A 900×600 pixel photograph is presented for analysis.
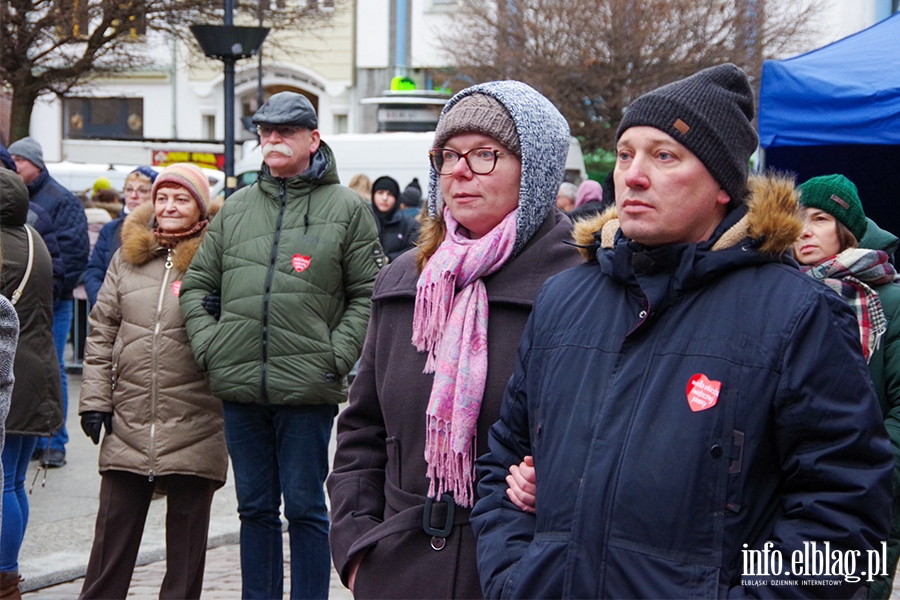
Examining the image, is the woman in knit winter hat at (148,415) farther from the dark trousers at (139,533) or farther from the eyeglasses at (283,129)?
the eyeglasses at (283,129)

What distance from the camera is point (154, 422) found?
498cm

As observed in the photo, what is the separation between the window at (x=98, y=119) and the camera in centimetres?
3556

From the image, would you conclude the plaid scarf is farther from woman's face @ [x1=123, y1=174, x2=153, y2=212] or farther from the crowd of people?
woman's face @ [x1=123, y1=174, x2=153, y2=212]

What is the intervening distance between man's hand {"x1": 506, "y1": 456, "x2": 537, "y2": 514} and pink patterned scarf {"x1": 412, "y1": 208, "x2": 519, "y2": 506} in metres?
0.37

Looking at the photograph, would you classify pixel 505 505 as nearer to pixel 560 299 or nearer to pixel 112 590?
pixel 560 299

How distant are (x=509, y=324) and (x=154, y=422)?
94.6 inches

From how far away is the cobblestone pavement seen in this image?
5621 mm

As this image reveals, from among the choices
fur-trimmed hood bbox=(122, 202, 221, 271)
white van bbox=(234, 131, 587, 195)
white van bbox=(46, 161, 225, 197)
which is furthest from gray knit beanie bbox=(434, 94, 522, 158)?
white van bbox=(46, 161, 225, 197)

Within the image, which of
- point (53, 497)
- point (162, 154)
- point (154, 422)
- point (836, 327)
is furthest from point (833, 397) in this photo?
point (162, 154)

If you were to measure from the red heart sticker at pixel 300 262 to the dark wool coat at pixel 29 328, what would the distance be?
139 cm

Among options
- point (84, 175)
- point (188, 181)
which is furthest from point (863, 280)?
point (84, 175)

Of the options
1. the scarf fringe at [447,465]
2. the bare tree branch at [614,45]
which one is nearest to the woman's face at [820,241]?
the scarf fringe at [447,465]

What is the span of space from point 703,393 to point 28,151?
22.7 feet

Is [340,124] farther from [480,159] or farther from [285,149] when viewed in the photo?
[480,159]
